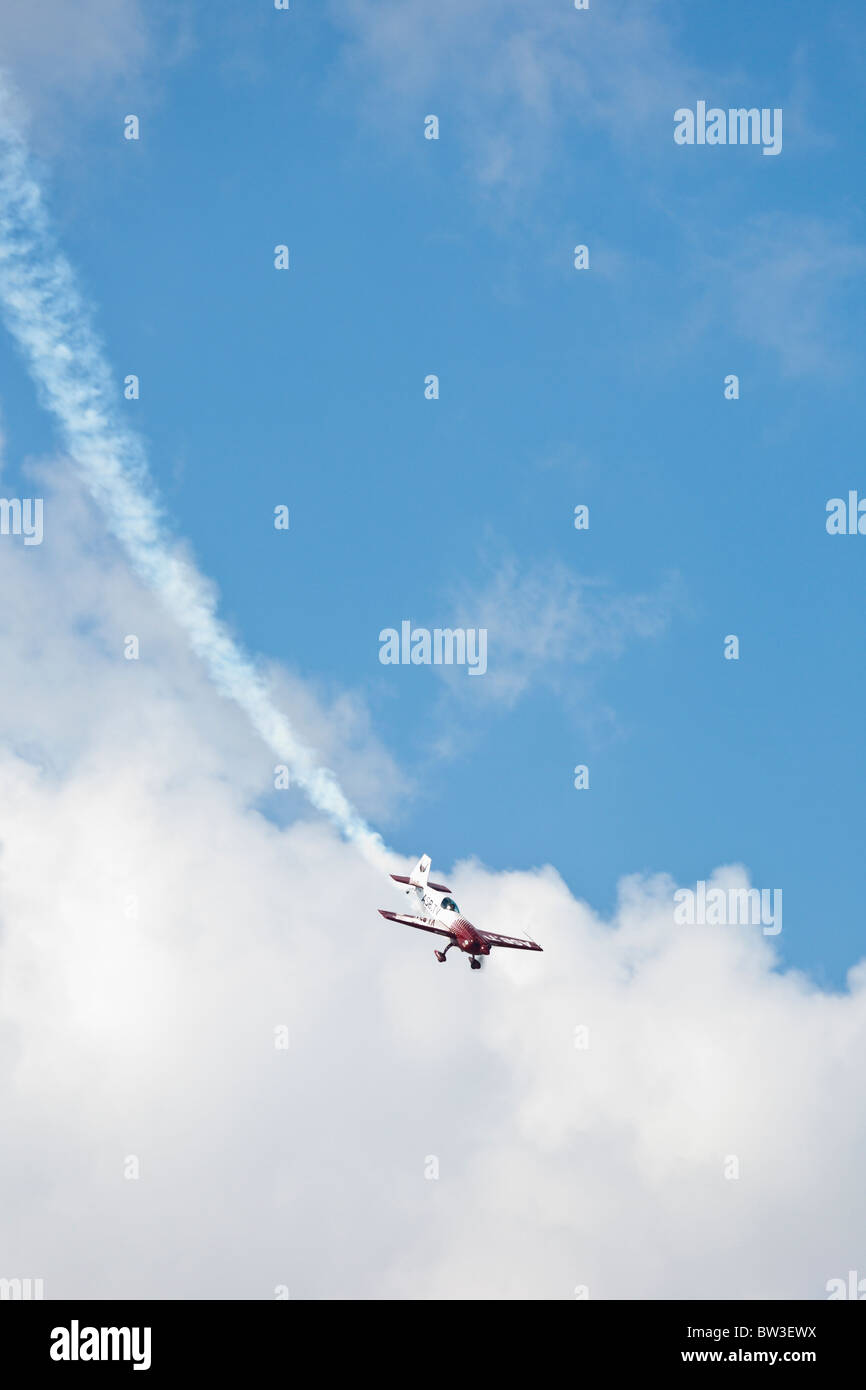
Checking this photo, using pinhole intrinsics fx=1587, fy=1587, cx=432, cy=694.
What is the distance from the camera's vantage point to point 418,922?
148 m

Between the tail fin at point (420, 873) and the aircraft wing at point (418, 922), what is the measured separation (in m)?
4.66

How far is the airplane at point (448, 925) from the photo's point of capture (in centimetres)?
14662

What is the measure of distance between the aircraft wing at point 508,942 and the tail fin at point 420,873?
8292mm

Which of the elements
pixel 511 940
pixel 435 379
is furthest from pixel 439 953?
pixel 435 379

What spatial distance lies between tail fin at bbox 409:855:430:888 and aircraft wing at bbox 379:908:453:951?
466 centimetres

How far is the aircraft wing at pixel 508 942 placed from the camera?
5822 inches

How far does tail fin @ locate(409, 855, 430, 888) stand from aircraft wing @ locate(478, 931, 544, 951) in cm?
829

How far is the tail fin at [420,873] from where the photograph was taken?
499ft

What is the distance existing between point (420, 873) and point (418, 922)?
676 centimetres

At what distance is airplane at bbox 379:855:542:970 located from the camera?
5773 inches
